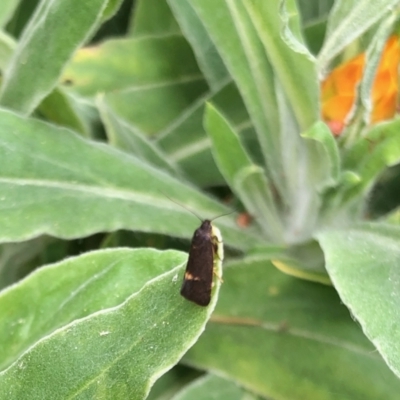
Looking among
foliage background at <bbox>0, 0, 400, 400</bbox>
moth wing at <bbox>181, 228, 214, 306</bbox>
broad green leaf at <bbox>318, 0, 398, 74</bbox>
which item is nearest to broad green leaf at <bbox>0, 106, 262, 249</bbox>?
foliage background at <bbox>0, 0, 400, 400</bbox>

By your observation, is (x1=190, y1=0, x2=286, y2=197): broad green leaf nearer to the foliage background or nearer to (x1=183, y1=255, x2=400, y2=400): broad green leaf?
the foliage background

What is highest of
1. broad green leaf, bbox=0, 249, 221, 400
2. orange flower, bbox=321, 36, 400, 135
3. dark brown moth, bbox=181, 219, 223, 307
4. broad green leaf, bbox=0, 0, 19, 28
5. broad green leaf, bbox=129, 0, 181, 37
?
broad green leaf, bbox=0, 0, 19, 28

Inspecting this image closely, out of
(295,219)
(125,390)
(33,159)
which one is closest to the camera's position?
(125,390)

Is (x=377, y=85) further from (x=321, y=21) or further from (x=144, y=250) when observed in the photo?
(x=144, y=250)

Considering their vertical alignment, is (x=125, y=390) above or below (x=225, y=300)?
above

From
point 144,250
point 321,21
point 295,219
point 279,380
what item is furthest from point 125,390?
point 321,21

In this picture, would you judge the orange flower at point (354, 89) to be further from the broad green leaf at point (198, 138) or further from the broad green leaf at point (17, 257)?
the broad green leaf at point (17, 257)
